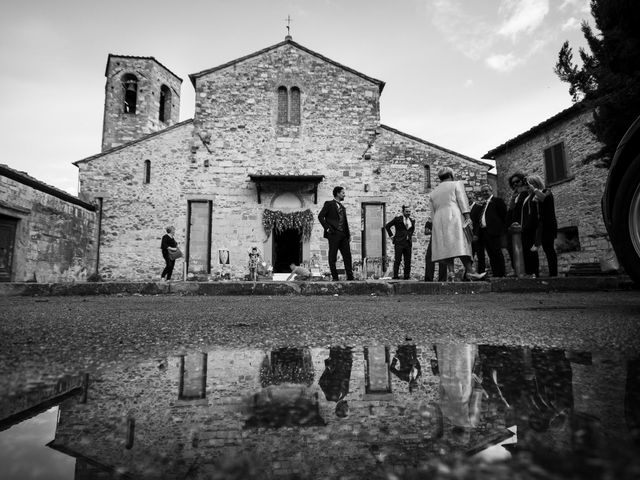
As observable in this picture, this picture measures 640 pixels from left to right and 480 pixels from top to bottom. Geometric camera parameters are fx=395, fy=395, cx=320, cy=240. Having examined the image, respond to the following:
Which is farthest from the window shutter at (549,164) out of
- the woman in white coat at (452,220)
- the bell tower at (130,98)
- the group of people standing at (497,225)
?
the bell tower at (130,98)

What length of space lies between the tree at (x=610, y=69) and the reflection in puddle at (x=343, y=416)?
860 cm

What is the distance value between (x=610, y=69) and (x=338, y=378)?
9957mm

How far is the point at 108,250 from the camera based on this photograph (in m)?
13.2

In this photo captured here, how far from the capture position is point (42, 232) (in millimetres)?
11828

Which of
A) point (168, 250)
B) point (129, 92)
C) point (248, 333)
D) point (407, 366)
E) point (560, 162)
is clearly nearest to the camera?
point (407, 366)

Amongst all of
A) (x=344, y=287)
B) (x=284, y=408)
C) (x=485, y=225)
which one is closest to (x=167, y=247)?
(x=344, y=287)

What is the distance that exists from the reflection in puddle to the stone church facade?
1231cm

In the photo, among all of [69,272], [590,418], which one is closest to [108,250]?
[69,272]

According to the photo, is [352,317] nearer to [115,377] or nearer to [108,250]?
[115,377]

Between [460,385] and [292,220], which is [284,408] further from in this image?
[292,220]

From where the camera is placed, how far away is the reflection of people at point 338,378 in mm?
872

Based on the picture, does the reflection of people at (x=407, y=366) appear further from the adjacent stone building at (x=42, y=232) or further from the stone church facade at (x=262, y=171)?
the adjacent stone building at (x=42, y=232)

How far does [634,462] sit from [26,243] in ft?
45.5

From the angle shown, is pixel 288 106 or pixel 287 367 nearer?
pixel 287 367
